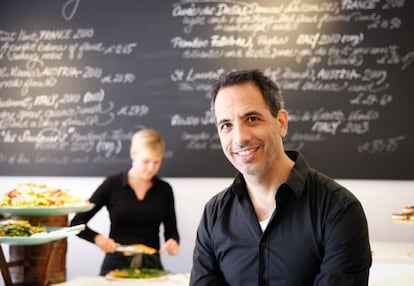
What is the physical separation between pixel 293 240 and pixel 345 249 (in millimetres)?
144

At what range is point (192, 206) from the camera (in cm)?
367

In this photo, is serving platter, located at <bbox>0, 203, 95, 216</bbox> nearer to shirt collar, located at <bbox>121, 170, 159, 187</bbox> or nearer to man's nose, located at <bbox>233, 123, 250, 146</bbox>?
shirt collar, located at <bbox>121, 170, 159, 187</bbox>

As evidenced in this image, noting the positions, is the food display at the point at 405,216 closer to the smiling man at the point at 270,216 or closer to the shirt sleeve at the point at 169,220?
the shirt sleeve at the point at 169,220

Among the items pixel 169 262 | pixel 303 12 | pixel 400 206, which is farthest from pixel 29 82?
pixel 400 206

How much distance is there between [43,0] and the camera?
391cm

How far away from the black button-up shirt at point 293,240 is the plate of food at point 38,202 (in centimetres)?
92

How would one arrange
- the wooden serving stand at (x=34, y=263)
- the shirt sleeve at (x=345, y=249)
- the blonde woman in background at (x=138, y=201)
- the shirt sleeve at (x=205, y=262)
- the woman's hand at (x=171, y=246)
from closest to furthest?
1. the shirt sleeve at (x=345, y=249)
2. the shirt sleeve at (x=205, y=262)
3. the wooden serving stand at (x=34, y=263)
4. the woman's hand at (x=171, y=246)
5. the blonde woman in background at (x=138, y=201)

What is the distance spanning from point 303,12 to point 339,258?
7.87ft

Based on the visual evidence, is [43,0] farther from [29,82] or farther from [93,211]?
[93,211]

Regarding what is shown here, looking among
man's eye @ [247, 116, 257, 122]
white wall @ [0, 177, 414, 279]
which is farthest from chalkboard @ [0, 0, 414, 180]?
man's eye @ [247, 116, 257, 122]

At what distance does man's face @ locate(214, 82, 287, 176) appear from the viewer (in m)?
1.50

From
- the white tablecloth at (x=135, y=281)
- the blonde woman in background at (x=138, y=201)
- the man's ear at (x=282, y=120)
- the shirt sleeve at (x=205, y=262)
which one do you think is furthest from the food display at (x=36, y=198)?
the man's ear at (x=282, y=120)

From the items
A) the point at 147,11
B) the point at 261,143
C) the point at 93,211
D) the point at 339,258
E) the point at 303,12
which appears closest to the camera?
the point at 339,258

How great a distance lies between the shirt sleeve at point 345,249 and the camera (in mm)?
1365
